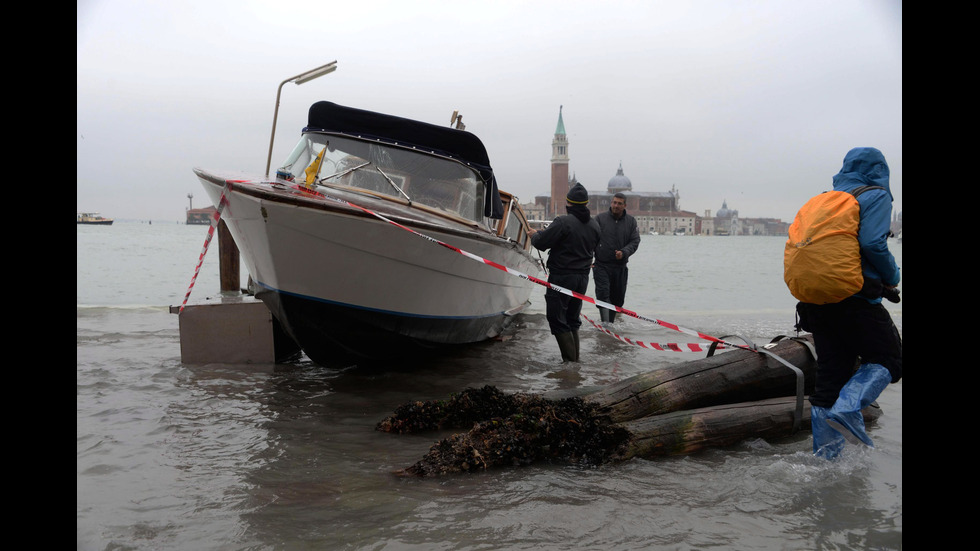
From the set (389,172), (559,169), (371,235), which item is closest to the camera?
(371,235)

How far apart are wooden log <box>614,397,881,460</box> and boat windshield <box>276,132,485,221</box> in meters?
3.60

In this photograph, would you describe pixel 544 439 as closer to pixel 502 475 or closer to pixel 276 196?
pixel 502 475

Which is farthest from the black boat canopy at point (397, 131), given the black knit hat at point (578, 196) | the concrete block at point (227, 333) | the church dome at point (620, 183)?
the church dome at point (620, 183)

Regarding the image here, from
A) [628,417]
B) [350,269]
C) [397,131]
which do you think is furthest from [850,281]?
[397,131]

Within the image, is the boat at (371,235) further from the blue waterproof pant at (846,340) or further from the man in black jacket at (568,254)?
the blue waterproof pant at (846,340)

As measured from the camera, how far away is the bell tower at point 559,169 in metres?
140

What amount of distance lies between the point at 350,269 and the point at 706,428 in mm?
3237

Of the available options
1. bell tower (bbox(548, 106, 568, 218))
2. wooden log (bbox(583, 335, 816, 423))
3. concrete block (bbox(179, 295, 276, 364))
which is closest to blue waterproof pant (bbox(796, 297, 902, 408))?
wooden log (bbox(583, 335, 816, 423))

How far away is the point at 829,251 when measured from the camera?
381cm

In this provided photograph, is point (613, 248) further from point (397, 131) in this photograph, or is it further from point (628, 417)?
point (628, 417)

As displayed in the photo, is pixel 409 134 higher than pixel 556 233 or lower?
higher

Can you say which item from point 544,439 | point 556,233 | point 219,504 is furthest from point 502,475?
point 556,233
